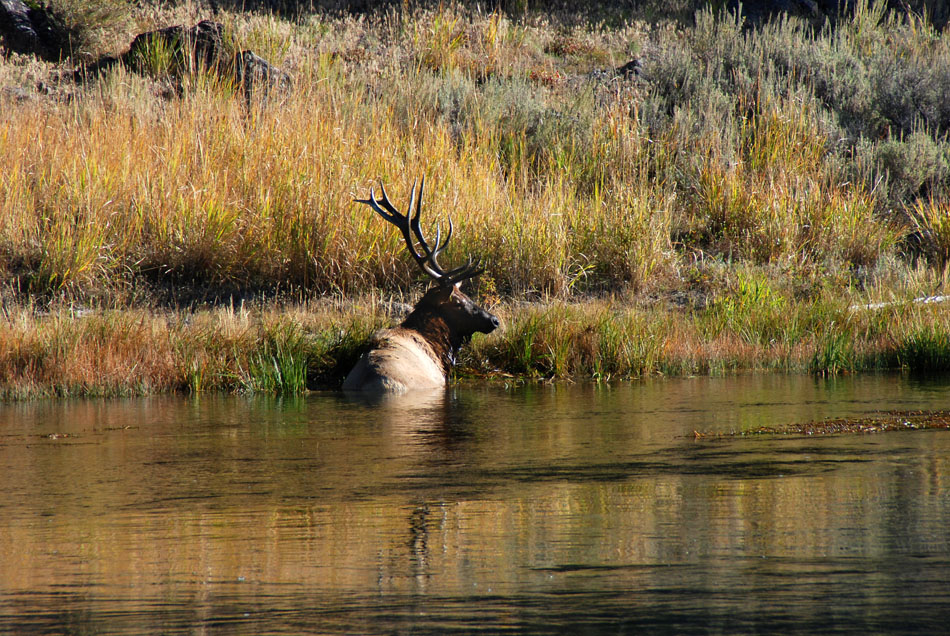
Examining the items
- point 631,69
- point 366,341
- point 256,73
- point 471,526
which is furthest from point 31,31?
point 471,526

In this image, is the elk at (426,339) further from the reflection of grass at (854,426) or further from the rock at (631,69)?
the rock at (631,69)

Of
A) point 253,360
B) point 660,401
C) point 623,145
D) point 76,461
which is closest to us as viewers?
point 76,461

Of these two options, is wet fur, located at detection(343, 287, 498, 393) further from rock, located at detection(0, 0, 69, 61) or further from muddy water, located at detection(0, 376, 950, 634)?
rock, located at detection(0, 0, 69, 61)

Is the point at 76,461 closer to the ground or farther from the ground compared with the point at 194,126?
closer to the ground

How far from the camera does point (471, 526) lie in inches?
195

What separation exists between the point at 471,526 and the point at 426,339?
7.06 m

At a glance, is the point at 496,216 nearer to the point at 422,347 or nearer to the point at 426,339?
the point at 426,339

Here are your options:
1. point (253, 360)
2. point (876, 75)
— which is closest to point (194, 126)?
point (253, 360)

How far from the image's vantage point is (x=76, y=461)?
6.97 metres

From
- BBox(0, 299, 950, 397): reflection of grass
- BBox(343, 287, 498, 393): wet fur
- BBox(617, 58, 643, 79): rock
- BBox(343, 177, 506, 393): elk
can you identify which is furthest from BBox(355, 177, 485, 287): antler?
BBox(617, 58, 643, 79): rock

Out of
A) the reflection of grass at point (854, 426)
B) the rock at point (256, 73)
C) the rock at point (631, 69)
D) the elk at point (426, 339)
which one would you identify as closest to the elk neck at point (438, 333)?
the elk at point (426, 339)

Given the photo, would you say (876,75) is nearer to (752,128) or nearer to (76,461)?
(752,128)

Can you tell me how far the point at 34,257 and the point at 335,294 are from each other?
386cm

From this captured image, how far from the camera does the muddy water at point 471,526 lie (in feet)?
12.1
